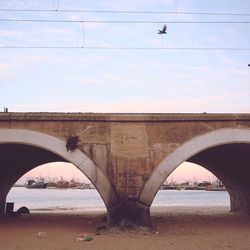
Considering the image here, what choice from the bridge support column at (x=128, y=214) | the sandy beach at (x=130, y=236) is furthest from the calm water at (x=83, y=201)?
the bridge support column at (x=128, y=214)

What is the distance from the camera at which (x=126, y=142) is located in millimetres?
16297

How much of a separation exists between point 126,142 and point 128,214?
2956 mm

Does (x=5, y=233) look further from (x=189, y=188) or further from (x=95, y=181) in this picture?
(x=189, y=188)

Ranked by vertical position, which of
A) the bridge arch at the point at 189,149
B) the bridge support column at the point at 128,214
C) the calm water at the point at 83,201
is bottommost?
the calm water at the point at 83,201

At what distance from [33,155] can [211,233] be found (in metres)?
10.0

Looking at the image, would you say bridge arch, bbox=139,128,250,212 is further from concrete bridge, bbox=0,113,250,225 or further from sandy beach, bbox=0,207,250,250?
sandy beach, bbox=0,207,250,250

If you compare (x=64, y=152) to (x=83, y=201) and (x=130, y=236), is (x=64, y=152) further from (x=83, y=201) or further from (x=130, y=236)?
(x=83, y=201)

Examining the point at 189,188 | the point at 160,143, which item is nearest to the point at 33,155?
the point at 160,143

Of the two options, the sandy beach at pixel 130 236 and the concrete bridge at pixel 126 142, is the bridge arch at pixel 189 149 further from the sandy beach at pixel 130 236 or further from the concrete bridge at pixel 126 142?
the sandy beach at pixel 130 236

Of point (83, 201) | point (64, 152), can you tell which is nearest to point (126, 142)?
point (64, 152)

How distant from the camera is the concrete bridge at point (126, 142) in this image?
15.7 metres

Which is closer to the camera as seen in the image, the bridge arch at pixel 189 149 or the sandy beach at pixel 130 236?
the sandy beach at pixel 130 236

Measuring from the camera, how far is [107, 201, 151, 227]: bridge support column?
15.5 metres

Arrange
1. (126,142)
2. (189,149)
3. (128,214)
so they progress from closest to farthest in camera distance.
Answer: (128,214), (189,149), (126,142)
